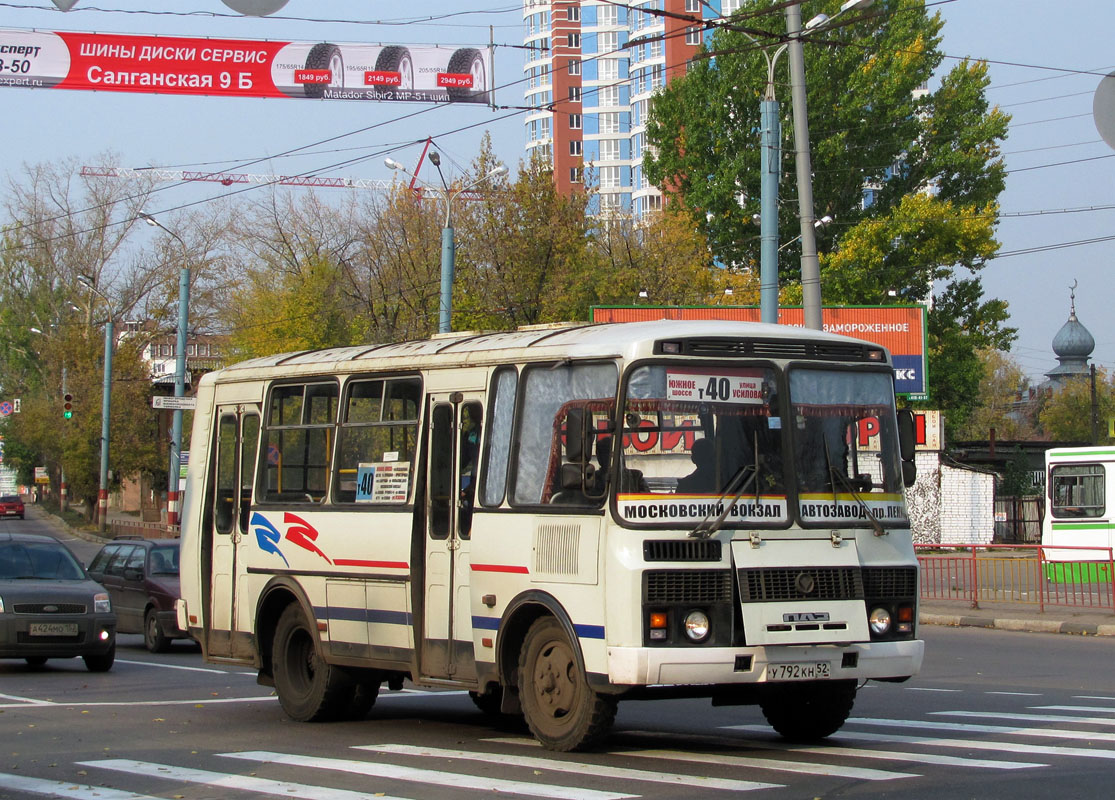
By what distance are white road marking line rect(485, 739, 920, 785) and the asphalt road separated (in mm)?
20

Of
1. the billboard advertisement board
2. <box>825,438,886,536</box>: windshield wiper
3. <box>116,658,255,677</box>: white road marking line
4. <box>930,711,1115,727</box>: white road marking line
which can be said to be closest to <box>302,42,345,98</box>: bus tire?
the billboard advertisement board

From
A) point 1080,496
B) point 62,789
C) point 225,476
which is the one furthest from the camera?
point 1080,496

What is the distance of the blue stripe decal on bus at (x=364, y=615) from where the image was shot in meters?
11.2

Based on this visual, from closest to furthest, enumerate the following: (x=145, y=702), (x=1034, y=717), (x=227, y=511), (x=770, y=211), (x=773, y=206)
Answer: (x=1034, y=717)
(x=227, y=511)
(x=145, y=702)
(x=770, y=211)
(x=773, y=206)

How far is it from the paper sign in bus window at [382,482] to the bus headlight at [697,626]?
9.88 feet

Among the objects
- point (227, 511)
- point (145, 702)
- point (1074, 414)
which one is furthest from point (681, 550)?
point (1074, 414)

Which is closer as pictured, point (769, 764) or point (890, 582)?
point (769, 764)

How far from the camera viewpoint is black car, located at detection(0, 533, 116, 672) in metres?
17.2

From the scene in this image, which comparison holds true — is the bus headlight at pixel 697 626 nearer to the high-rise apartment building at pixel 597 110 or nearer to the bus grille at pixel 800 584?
the bus grille at pixel 800 584

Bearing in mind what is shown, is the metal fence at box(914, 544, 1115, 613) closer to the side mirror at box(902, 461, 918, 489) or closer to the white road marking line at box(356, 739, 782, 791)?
the side mirror at box(902, 461, 918, 489)

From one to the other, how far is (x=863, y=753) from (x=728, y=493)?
2045 mm

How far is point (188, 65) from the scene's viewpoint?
1403 inches

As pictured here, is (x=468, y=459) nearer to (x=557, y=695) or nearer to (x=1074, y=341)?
(x=557, y=695)

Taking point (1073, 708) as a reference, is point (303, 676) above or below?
above
